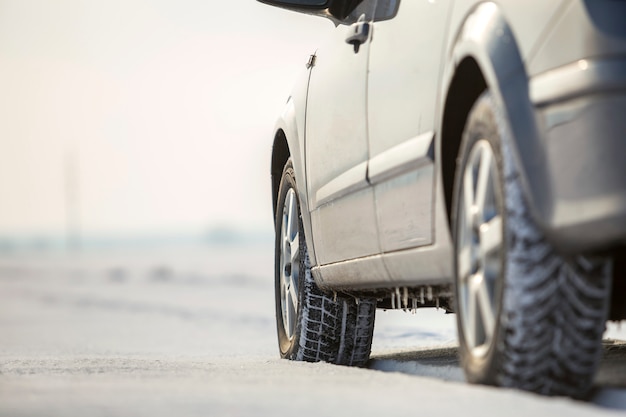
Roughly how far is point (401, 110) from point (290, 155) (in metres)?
1.81

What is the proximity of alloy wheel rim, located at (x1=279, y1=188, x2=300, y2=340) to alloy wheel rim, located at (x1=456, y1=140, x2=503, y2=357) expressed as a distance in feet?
7.10

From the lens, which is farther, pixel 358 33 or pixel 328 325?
pixel 328 325

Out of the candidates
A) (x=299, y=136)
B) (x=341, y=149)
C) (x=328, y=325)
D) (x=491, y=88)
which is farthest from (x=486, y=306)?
(x=299, y=136)

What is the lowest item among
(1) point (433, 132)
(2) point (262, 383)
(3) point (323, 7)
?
(2) point (262, 383)

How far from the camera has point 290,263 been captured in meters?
5.82

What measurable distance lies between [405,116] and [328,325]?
1744mm

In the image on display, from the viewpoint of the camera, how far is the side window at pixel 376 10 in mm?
4289

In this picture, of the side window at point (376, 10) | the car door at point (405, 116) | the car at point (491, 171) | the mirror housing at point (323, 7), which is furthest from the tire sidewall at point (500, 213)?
the mirror housing at point (323, 7)

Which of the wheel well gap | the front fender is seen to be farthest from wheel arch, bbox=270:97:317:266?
the wheel well gap

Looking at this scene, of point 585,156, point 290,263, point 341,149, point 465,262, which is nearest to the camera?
point 585,156

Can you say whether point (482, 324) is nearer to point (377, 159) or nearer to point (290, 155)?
point (377, 159)

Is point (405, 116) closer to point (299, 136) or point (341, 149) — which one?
point (341, 149)

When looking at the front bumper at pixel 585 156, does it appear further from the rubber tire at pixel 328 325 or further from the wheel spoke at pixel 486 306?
the rubber tire at pixel 328 325

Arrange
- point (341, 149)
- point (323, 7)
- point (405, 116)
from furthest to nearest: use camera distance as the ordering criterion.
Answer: point (323, 7), point (341, 149), point (405, 116)
